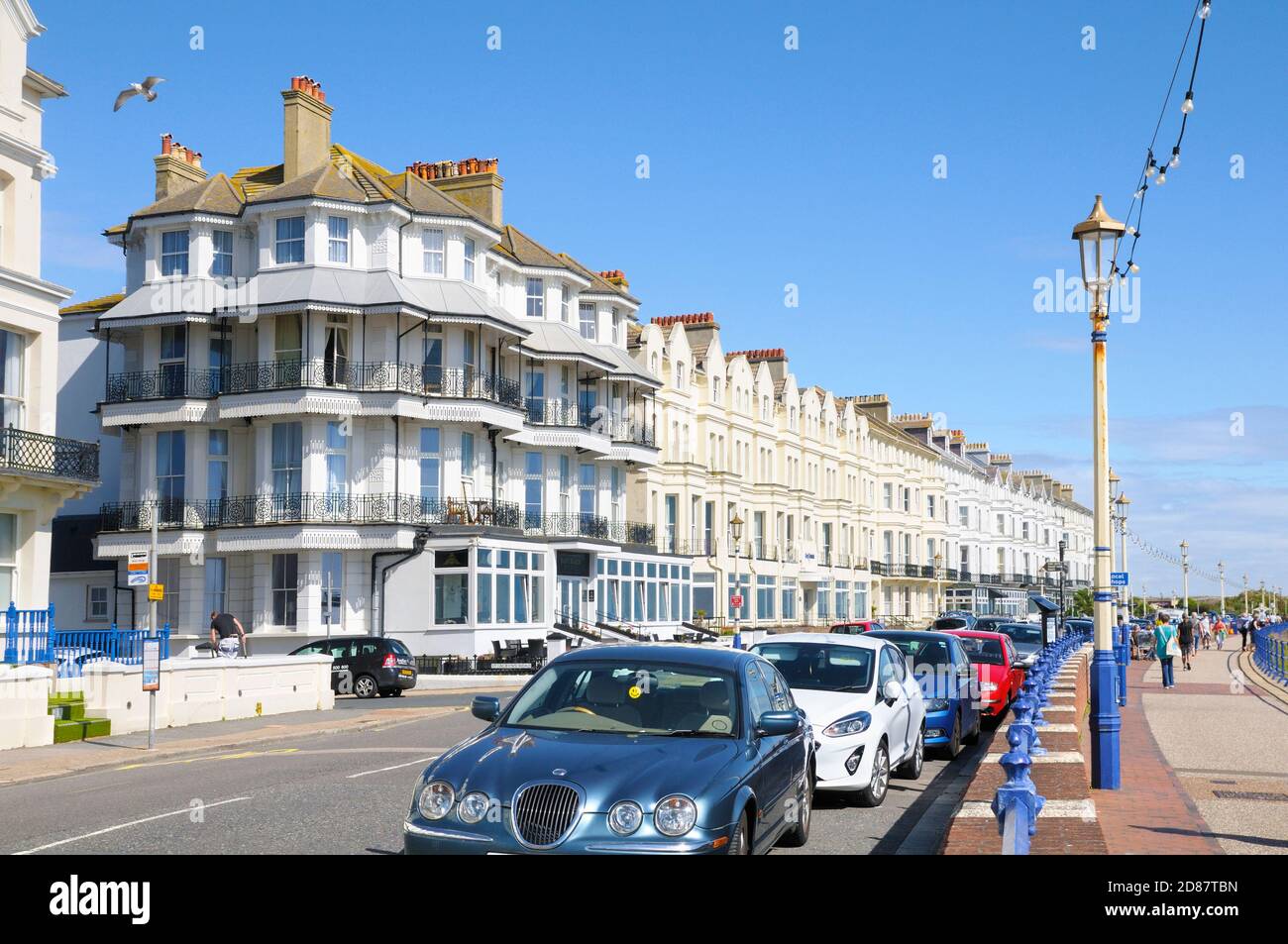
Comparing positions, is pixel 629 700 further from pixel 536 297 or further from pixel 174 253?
pixel 536 297

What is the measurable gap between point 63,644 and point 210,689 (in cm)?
310

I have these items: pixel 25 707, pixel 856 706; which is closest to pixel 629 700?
pixel 856 706

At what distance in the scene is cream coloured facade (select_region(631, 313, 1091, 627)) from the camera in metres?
57.9

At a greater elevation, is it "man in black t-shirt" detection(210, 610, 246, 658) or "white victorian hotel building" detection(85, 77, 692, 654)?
"white victorian hotel building" detection(85, 77, 692, 654)

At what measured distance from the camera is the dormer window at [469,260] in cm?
4409

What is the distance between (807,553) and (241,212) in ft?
122

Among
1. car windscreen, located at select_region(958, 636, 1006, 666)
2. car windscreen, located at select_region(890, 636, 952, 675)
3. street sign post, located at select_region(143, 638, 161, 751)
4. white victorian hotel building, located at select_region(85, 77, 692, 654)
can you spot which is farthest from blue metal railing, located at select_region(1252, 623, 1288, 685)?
street sign post, located at select_region(143, 638, 161, 751)

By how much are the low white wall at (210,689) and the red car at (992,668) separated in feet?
42.1

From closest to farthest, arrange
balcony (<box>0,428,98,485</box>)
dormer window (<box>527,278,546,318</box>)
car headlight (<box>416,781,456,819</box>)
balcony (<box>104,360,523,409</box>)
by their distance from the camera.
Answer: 1. car headlight (<box>416,781,456,819</box>)
2. balcony (<box>0,428,98,485</box>)
3. balcony (<box>104,360,523,409</box>)
4. dormer window (<box>527,278,546,318</box>)

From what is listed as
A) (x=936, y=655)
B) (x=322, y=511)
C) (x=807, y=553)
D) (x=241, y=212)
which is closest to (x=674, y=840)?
(x=936, y=655)

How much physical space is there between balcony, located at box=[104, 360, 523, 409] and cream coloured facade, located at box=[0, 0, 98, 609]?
48.3 ft

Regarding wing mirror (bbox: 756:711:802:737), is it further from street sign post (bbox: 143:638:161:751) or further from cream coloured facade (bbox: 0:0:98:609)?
cream coloured facade (bbox: 0:0:98:609)

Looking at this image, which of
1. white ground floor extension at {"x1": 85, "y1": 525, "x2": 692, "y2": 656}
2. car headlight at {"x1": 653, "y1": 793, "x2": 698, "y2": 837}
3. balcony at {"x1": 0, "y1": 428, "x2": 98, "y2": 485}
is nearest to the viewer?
car headlight at {"x1": 653, "y1": 793, "x2": 698, "y2": 837}

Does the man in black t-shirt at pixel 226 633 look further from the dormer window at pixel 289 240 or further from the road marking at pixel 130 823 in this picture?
the road marking at pixel 130 823
